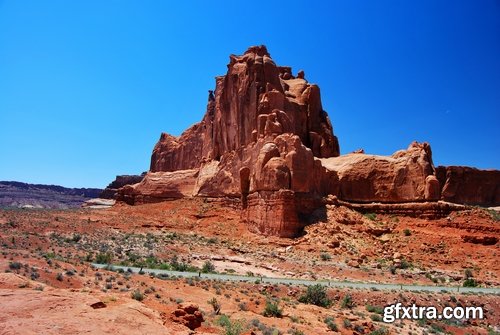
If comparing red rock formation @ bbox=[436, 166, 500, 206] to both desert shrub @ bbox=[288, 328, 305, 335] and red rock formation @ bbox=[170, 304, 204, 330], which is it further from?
red rock formation @ bbox=[170, 304, 204, 330]

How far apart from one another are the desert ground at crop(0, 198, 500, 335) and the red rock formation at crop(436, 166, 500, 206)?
113 feet

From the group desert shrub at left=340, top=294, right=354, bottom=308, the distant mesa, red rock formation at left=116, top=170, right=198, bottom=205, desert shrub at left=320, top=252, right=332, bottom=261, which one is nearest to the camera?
desert shrub at left=340, top=294, right=354, bottom=308

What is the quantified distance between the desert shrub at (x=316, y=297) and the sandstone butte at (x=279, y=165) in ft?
59.5

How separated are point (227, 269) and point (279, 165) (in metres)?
14.2

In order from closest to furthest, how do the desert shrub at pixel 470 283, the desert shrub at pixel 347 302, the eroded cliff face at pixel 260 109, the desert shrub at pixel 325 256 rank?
the desert shrub at pixel 347 302 < the desert shrub at pixel 470 283 < the desert shrub at pixel 325 256 < the eroded cliff face at pixel 260 109

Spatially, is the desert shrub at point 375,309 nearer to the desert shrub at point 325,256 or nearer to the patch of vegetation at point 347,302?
the patch of vegetation at point 347,302

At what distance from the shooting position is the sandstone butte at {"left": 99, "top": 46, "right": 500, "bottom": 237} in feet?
148

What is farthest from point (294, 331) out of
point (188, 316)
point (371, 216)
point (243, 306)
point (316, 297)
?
point (371, 216)

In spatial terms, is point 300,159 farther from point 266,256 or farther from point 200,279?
point 200,279

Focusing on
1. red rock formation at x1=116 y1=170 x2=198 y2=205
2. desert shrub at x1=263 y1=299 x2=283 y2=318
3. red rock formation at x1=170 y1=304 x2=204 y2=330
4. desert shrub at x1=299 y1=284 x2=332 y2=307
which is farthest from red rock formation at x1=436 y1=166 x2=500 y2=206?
red rock formation at x1=170 y1=304 x2=204 y2=330

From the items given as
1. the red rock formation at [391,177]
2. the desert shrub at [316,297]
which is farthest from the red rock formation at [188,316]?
the red rock formation at [391,177]

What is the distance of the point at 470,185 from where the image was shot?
79688mm

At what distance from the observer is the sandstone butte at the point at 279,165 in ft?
148

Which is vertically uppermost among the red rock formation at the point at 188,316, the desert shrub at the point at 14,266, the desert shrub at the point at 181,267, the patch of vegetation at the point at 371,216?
the patch of vegetation at the point at 371,216
